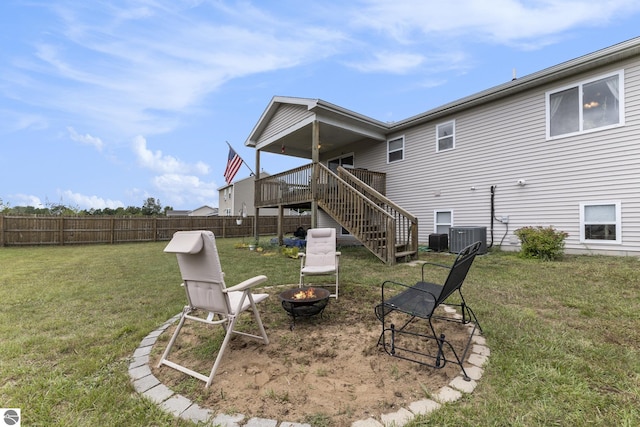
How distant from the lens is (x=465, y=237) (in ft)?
26.2

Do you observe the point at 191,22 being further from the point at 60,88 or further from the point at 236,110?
the point at 236,110

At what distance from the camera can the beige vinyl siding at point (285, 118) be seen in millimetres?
9652

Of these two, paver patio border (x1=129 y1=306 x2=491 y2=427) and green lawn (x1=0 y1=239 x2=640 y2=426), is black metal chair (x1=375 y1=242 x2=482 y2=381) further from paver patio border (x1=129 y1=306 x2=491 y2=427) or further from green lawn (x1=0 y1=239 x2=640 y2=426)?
green lawn (x1=0 y1=239 x2=640 y2=426)

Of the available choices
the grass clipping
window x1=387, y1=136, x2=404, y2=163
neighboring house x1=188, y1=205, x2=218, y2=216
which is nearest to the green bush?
the grass clipping

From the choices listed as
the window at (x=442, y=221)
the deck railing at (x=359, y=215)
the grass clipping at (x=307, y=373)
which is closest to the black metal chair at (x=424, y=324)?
the grass clipping at (x=307, y=373)

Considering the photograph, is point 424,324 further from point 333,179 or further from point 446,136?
point 446,136

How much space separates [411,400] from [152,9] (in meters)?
9.96

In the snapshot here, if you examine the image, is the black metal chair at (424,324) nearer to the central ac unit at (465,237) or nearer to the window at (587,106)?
the central ac unit at (465,237)

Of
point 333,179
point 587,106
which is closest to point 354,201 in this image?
point 333,179

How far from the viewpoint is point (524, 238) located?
6805 mm

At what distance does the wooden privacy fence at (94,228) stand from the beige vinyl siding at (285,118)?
8672 mm

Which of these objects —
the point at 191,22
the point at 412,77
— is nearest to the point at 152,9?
the point at 191,22

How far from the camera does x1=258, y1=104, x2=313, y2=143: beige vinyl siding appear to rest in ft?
31.7

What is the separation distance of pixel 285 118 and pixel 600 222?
9.88 metres
